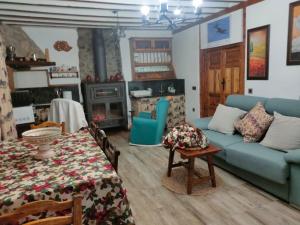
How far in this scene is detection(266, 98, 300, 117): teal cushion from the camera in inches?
108

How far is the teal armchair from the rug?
48.1 inches

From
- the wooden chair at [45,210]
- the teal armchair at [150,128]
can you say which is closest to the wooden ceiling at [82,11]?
the teal armchair at [150,128]

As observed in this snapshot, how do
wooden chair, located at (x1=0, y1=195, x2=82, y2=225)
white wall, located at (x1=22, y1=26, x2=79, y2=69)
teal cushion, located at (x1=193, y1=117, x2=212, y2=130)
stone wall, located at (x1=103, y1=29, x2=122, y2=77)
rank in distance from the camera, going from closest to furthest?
1. wooden chair, located at (x1=0, y1=195, x2=82, y2=225)
2. teal cushion, located at (x1=193, y1=117, x2=212, y2=130)
3. white wall, located at (x1=22, y1=26, x2=79, y2=69)
4. stone wall, located at (x1=103, y1=29, x2=122, y2=77)

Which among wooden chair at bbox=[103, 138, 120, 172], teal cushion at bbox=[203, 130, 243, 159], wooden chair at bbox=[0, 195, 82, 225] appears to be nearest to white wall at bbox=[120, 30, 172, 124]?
teal cushion at bbox=[203, 130, 243, 159]

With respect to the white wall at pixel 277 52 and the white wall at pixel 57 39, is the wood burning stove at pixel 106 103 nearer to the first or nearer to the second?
the white wall at pixel 57 39

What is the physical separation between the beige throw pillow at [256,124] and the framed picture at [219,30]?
71.3 inches

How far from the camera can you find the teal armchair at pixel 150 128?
425 centimetres

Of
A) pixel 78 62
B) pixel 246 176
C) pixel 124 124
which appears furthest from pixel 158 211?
pixel 78 62

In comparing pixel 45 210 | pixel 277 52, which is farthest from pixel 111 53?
pixel 45 210

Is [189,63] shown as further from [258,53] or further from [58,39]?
[58,39]

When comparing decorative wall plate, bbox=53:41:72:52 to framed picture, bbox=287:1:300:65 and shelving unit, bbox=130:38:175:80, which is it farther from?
framed picture, bbox=287:1:300:65

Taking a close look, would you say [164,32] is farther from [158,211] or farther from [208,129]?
[158,211]

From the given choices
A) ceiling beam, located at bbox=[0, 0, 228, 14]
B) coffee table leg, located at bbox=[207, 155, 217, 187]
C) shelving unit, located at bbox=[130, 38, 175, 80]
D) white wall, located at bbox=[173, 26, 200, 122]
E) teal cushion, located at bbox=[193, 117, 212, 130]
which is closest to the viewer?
coffee table leg, located at bbox=[207, 155, 217, 187]

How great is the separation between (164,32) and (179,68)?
105 cm
